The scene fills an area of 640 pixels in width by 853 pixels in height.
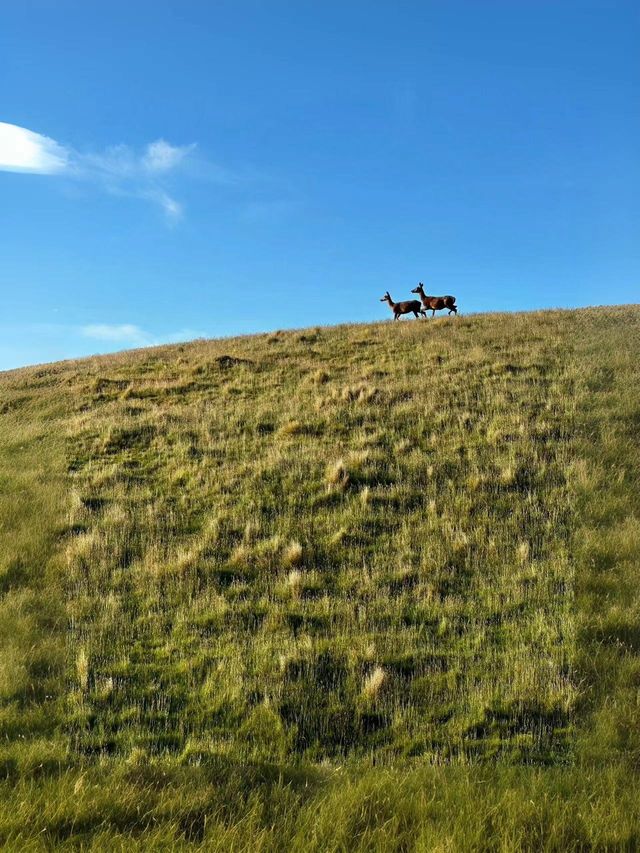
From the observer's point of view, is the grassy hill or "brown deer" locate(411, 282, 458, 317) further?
"brown deer" locate(411, 282, 458, 317)

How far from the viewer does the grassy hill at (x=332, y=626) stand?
481cm

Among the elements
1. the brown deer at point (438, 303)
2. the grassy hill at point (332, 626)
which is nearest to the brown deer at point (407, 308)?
the brown deer at point (438, 303)

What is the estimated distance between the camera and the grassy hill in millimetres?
4812

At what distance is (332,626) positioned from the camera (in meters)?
8.23

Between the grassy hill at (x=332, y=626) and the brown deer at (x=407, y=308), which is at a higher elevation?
the brown deer at (x=407, y=308)

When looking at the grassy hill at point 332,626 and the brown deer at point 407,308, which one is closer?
the grassy hill at point 332,626

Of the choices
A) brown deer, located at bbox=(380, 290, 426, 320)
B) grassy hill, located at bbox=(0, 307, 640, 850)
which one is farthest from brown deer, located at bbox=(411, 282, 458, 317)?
grassy hill, located at bbox=(0, 307, 640, 850)

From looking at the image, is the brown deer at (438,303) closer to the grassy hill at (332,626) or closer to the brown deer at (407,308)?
the brown deer at (407,308)

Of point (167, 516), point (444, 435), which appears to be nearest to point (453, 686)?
point (167, 516)

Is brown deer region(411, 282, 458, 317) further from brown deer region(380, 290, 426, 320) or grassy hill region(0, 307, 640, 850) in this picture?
grassy hill region(0, 307, 640, 850)

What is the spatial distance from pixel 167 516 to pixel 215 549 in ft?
6.31

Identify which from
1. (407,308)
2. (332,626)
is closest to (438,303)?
(407,308)

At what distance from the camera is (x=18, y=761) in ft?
17.7

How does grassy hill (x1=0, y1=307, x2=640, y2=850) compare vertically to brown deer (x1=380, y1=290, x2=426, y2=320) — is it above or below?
below
